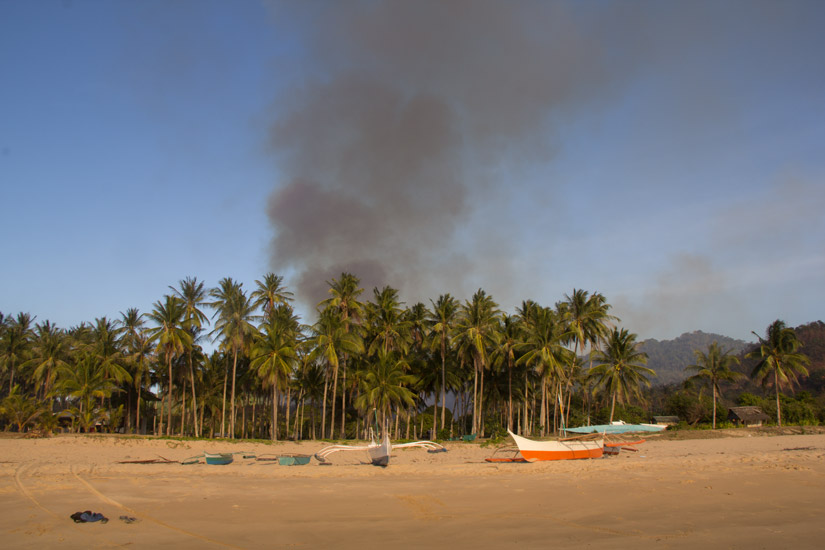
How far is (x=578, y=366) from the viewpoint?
5594 centimetres

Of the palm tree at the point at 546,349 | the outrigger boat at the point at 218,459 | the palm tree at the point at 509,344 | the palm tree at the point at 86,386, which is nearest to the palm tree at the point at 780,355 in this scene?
the palm tree at the point at 546,349

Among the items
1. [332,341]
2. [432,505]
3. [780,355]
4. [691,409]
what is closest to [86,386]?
[332,341]

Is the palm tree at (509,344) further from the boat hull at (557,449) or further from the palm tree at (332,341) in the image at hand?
the boat hull at (557,449)

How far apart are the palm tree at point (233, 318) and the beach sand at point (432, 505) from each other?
858 inches

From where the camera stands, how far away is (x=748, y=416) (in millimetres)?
54750

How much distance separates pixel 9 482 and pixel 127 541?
10.3m

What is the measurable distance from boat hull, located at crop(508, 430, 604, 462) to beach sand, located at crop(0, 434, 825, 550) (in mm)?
1552

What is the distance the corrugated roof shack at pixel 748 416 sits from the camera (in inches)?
2135

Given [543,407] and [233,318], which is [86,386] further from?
[543,407]

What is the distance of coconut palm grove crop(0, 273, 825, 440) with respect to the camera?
43125mm

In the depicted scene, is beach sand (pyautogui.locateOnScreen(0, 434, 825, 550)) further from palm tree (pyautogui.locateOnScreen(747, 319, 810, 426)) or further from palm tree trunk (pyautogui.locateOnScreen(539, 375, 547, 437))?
palm tree (pyautogui.locateOnScreen(747, 319, 810, 426))

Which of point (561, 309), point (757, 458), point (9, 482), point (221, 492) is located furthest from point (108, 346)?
point (757, 458)

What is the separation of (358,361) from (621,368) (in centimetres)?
2493

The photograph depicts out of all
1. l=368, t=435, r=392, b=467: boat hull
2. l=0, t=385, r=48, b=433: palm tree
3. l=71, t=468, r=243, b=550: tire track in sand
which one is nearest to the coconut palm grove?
l=0, t=385, r=48, b=433: palm tree
